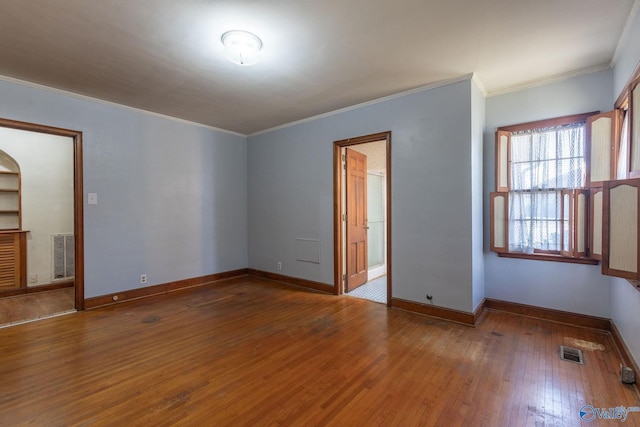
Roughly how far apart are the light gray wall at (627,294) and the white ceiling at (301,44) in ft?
0.50

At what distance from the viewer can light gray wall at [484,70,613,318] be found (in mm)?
2943

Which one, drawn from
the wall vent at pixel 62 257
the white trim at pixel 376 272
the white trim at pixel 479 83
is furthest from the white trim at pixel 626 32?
the wall vent at pixel 62 257

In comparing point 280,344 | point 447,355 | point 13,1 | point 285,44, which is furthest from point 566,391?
point 13,1

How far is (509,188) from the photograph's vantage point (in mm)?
3416

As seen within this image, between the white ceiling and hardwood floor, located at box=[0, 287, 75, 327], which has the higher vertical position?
the white ceiling

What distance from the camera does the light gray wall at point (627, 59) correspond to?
208 cm

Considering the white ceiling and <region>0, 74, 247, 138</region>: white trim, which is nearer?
the white ceiling

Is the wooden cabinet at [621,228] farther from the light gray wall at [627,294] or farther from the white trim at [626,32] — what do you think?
the white trim at [626,32]

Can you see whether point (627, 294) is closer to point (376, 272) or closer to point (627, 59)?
point (627, 59)

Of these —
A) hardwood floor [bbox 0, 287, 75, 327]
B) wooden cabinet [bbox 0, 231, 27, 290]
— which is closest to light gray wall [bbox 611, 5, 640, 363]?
hardwood floor [bbox 0, 287, 75, 327]

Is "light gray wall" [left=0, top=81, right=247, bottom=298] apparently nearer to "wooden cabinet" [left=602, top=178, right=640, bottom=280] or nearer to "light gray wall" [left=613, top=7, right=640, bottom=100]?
"wooden cabinet" [left=602, top=178, right=640, bottom=280]

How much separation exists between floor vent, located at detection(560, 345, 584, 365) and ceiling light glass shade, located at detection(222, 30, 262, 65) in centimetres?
364

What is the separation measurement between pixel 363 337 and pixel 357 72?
2.67 meters

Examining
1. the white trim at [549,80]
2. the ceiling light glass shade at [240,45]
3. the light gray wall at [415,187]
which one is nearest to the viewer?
the ceiling light glass shade at [240,45]
